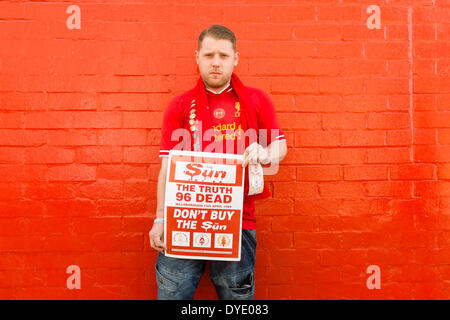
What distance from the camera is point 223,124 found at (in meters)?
1.99

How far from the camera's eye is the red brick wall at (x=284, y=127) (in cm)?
237

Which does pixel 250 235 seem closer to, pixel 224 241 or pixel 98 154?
pixel 224 241

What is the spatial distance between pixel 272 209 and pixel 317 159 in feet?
1.57

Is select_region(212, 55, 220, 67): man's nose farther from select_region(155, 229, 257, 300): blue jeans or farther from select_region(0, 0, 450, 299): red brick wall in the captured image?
select_region(155, 229, 257, 300): blue jeans

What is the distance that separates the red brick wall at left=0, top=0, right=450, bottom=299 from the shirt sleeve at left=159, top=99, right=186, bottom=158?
16.4 inches

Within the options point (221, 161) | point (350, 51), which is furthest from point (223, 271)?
point (350, 51)

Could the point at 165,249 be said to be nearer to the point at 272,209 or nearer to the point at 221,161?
the point at 221,161

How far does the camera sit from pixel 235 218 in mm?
1886

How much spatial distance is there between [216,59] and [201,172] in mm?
640

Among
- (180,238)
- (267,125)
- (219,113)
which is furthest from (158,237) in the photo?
(267,125)

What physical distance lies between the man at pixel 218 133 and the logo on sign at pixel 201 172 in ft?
0.46

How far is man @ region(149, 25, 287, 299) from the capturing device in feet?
6.40

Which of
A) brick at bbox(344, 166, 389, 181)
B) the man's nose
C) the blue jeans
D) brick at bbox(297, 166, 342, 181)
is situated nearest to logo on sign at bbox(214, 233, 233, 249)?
the blue jeans

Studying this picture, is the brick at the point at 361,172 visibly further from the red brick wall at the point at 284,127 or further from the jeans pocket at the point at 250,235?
the jeans pocket at the point at 250,235
